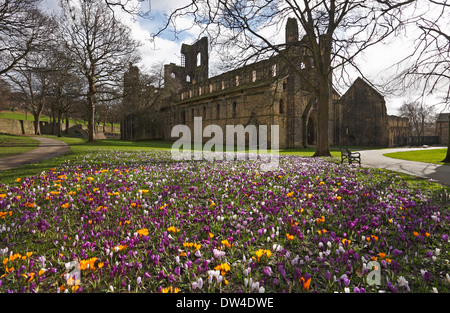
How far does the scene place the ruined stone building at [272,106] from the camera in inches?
1385

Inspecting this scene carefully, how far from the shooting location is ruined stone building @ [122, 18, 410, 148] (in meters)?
35.2

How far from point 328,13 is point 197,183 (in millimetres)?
16928

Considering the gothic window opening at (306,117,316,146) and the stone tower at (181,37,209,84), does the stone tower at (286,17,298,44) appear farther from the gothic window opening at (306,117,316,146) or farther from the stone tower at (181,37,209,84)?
the stone tower at (181,37,209,84)

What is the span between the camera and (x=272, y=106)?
31.2m

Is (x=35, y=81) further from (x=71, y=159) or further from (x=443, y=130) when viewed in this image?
(x=443, y=130)

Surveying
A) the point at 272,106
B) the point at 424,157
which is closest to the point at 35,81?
the point at 272,106

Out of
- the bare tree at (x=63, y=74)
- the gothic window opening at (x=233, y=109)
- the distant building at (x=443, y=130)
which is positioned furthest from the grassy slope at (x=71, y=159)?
the distant building at (x=443, y=130)

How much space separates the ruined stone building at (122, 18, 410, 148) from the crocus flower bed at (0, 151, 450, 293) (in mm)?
15554

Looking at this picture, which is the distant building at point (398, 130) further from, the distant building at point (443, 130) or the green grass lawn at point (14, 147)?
the green grass lawn at point (14, 147)

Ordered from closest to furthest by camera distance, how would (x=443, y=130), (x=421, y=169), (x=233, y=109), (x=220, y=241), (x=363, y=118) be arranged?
(x=220, y=241)
(x=421, y=169)
(x=233, y=109)
(x=363, y=118)
(x=443, y=130)

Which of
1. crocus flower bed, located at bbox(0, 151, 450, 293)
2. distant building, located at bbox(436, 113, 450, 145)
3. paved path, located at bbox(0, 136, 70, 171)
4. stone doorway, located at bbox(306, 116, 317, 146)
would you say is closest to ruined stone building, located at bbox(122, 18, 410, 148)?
stone doorway, located at bbox(306, 116, 317, 146)

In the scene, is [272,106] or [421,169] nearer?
[421,169]

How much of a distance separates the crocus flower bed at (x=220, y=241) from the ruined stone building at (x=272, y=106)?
1555cm

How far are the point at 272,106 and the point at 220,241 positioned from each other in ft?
96.7
